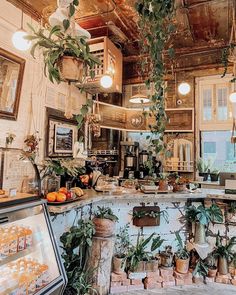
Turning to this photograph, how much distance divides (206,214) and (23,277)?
2.35 m

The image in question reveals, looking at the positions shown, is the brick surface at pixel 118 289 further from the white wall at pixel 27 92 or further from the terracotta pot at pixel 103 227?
the white wall at pixel 27 92

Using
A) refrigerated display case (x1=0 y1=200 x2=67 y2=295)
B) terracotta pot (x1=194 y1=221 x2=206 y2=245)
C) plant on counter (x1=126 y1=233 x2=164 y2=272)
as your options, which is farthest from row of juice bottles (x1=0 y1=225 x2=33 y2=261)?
terracotta pot (x1=194 y1=221 x2=206 y2=245)

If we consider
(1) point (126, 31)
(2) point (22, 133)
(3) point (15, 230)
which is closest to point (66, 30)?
(3) point (15, 230)

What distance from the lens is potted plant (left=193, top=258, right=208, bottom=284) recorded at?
3.28m

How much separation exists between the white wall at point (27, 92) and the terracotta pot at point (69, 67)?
1746 mm

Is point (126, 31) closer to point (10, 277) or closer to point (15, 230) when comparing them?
point (15, 230)

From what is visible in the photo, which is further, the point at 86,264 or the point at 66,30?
the point at 86,264

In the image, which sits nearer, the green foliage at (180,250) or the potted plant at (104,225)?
the potted plant at (104,225)

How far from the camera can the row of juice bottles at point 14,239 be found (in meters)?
1.85


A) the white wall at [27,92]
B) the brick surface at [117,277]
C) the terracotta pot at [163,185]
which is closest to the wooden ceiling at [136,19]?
the white wall at [27,92]

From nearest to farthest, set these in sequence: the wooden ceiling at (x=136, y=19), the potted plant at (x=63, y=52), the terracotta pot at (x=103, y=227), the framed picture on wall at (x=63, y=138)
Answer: the potted plant at (x=63, y=52) → the terracotta pot at (x=103, y=227) → the wooden ceiling at (x=136, y=19) → the framed picture on wall at (x=63, y=138)

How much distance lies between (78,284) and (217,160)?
4760 millimetres

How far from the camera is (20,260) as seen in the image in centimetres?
200

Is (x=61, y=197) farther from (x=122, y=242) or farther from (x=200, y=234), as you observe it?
(x=200, y=234)
